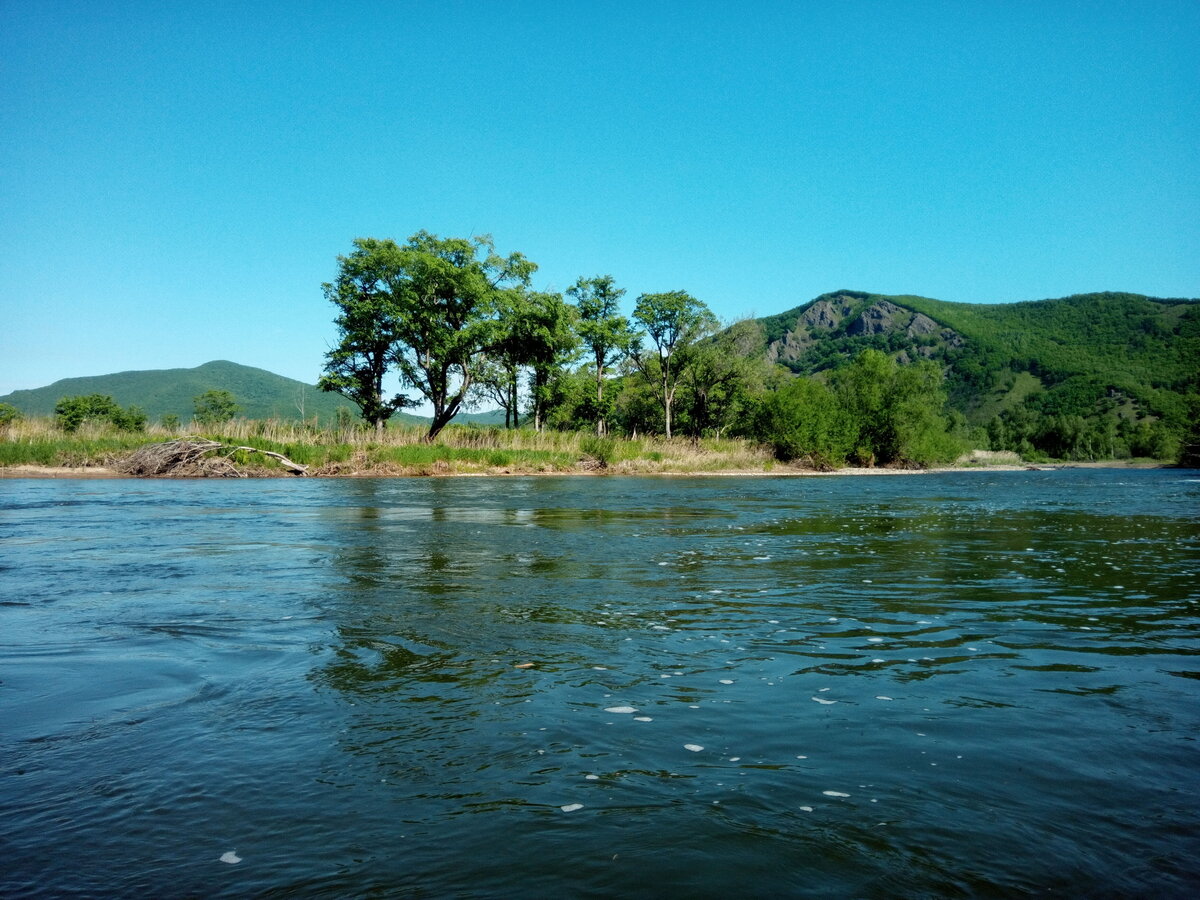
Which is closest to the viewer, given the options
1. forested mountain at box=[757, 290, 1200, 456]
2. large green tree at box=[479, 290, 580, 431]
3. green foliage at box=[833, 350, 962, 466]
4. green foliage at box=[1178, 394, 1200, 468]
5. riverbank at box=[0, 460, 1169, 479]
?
riverbank at box=[0, 460, 1169, 479]

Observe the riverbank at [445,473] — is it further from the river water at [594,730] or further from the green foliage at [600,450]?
the river water at [594,730]

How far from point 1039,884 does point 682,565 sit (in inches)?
314

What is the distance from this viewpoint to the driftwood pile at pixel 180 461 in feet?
105

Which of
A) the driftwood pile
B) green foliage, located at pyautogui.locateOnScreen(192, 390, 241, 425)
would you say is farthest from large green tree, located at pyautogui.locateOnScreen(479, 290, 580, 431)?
green foliage, located at pyautogui.locateOnScreen(192, 390, 241, 425)

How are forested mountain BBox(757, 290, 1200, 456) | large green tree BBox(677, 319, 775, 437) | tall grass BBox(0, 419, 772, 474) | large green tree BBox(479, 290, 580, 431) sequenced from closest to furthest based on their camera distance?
tall grass BBox(0, 419, 772, 474), large green tree BBox(479, 290, 580, 431), large green tree BBox(677, 319, 775, 437), forested mountain BBox(757, 290, 1200, 456)

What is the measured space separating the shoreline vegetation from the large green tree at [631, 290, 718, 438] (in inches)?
618

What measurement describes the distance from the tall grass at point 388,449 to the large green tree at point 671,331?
15.8m

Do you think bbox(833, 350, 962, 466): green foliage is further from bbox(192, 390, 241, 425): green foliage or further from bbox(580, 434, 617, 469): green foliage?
bbox(192, 390, 241, 425): green foliage

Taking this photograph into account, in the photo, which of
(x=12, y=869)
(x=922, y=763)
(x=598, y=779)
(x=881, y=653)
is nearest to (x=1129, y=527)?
(x=881, y=653)

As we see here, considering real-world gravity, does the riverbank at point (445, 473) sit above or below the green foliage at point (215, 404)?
below

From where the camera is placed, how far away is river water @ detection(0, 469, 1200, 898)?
2.82 meters

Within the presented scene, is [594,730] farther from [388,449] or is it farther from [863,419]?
[863,419]

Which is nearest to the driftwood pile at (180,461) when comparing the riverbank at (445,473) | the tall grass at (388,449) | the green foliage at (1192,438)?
the riverbank at (445,473)

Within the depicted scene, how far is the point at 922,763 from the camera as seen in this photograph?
3.78m
